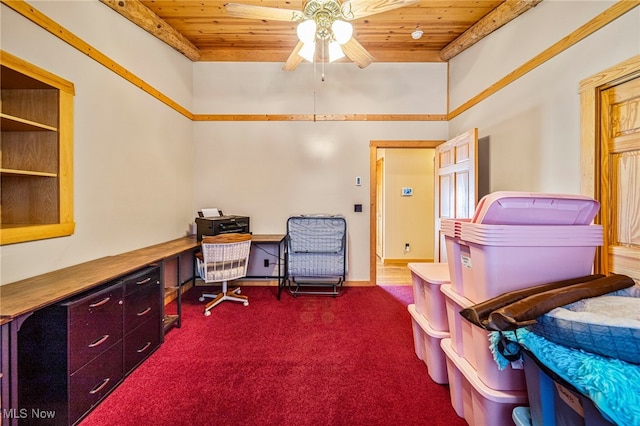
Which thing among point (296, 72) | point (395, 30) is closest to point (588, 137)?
point (395, 30)

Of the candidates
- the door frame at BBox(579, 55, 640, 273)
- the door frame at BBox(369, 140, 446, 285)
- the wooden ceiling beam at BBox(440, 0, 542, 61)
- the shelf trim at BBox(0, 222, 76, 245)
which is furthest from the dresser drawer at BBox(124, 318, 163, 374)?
the wooden ceiling beam at BBox(440, 0, 542, 61)

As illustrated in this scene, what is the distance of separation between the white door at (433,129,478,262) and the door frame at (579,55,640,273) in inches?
34.5

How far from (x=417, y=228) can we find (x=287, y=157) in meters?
3.00

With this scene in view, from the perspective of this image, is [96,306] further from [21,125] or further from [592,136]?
[592,136]

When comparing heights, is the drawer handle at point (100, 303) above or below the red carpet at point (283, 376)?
above

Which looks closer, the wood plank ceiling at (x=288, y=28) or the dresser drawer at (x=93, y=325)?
the dresser drawer at (x=93, y=325)

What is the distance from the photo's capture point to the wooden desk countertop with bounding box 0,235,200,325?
1175 mm

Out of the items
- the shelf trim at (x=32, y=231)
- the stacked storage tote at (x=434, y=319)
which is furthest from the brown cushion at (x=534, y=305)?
the shelf trim at (x=32, y=231)

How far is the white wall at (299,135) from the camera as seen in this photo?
3.66 meters

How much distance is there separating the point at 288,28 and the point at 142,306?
332 centimetres

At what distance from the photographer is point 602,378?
71cm

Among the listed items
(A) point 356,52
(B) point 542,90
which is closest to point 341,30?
(A) point 356,52

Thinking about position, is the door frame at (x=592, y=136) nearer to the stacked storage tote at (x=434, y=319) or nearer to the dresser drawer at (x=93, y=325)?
the stacked storage tote at (x=434, y=319)

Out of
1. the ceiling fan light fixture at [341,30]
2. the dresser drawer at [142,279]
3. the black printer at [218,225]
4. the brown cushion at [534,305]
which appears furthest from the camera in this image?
the black printer at [218,225]
